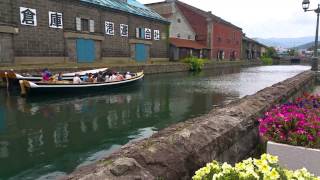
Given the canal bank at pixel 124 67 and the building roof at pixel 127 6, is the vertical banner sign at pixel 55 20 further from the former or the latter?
the canal bank at pixel 124 67

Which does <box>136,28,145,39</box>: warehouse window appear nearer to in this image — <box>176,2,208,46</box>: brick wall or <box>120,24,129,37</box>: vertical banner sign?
<box>120,24,129,37</box>: vertical banner sign

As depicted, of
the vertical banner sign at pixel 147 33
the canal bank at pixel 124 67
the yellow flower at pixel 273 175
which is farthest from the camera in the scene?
the vertical banner sign at pixel 147 33

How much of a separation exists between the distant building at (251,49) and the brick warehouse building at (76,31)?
43809 mm

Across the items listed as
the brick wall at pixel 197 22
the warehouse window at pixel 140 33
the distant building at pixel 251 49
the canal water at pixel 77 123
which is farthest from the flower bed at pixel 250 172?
the distant building at pixel 251 49

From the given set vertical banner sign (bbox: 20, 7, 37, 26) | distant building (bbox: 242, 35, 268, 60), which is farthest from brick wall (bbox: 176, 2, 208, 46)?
vertical banner sign (bbox: 20, 7, 37, 26)

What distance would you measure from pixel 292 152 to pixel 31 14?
90.0 ft

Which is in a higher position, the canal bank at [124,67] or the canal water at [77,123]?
the canal bank at [124,67]

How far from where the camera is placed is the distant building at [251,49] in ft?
268

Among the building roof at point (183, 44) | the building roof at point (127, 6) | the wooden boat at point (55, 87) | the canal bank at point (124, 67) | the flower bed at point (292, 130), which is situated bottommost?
the wooden boat at point (55, 87)

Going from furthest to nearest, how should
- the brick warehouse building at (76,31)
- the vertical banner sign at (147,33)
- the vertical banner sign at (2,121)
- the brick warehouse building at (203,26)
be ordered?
the brick warehouse building at (203,26) → the vertical banner sign at (147,33) → the brick warehouse building at (76,31) → the vertical banner sign at (2,121)

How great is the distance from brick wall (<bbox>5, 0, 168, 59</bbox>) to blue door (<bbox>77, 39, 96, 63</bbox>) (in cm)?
94

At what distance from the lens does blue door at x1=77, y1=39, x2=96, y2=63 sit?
3161 centimetres

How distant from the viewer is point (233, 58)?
71938 millimetres

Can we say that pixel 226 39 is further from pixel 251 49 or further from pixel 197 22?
pixel 251 49
